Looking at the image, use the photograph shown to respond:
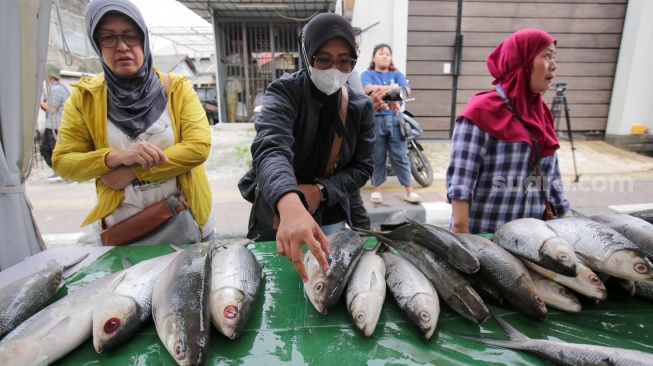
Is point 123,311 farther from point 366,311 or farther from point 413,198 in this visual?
point 413,198

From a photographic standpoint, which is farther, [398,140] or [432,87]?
[432,87]

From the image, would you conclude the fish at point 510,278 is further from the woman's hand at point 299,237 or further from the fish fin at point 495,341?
the woman's hand at point 299,237

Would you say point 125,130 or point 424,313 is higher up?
point 125,130

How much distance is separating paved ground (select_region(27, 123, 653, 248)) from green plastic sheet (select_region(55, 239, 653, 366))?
3317 millimetres

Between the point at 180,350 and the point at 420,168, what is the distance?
566 cm

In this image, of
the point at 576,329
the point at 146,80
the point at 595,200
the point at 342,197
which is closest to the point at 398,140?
the point at 595,200

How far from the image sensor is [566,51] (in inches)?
320

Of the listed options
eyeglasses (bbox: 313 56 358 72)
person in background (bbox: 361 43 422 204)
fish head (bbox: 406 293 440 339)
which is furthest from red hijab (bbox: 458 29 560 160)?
person in background (bbox: 361 43 422 204)

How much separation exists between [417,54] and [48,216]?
7198mm

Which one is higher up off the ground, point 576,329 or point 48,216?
point 576,329

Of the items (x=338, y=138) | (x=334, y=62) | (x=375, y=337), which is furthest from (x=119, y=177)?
(x=375, y=337)

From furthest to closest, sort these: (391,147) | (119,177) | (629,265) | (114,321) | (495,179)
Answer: (391,147)
(495,179)
(119,177)
(629,265)
(114,321)

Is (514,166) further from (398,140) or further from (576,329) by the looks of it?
(398,140)

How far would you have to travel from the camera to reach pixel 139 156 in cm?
207
